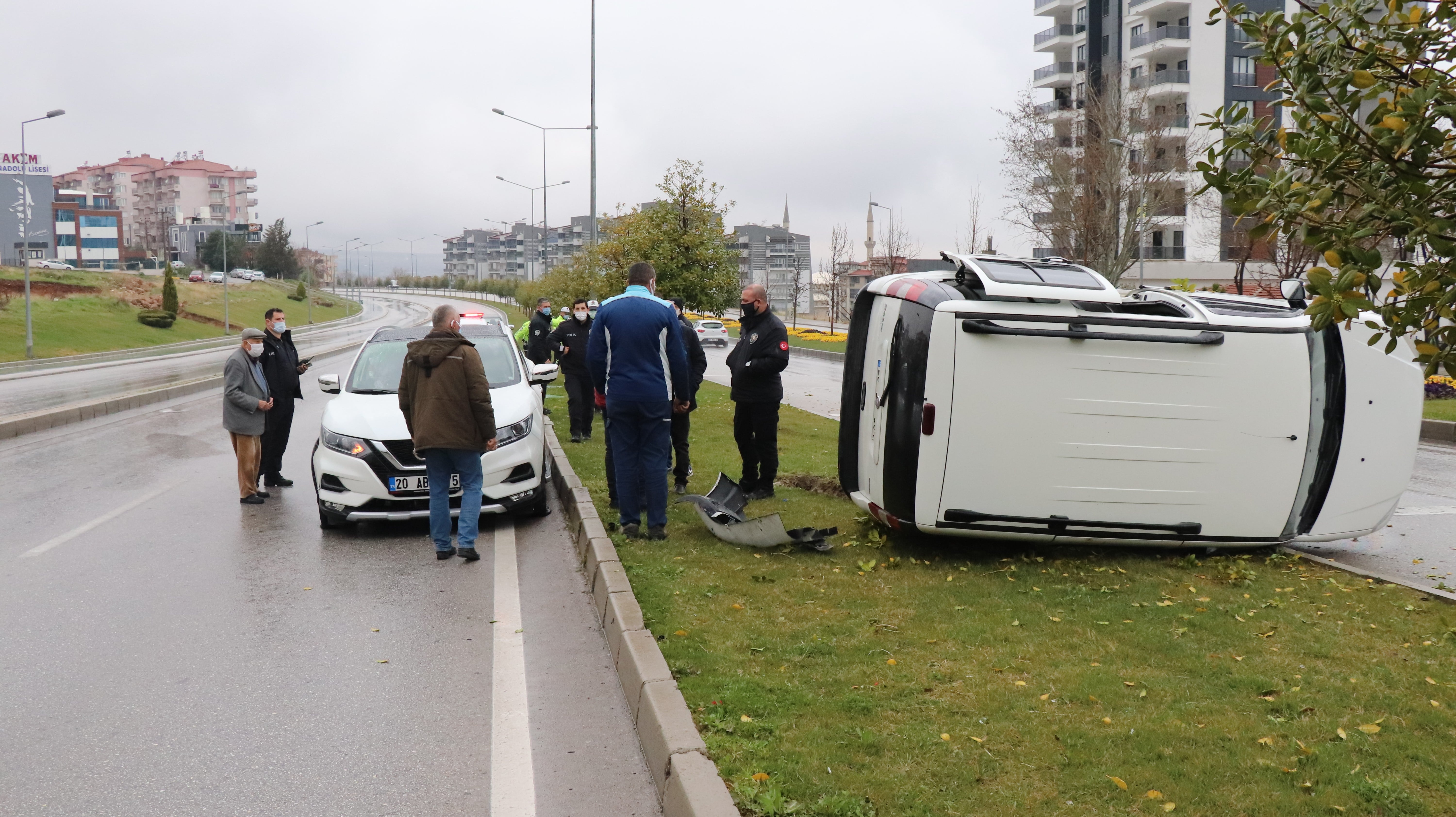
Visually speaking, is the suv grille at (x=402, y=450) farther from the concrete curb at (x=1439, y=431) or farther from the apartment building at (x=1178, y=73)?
the apartment building at (x=1178, y=73)

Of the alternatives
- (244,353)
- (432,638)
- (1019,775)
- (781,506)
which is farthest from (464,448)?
(1019,775)

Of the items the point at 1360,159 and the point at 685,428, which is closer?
the point at 1360,159

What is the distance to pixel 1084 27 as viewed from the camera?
207 feet

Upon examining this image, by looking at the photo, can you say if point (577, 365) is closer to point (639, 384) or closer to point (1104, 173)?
point (639, 384)

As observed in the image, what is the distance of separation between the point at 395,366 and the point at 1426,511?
951 cm

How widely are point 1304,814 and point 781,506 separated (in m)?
6.13

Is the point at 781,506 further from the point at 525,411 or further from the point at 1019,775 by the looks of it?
the point at 1019,775

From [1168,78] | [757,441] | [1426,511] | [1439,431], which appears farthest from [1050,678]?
[1168,78]

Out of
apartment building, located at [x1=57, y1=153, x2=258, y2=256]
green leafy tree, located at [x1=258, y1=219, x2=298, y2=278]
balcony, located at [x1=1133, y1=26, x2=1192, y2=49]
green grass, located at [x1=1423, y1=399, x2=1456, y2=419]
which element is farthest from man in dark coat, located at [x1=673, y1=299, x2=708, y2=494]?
apartment building, located at [x1=57, y1=153, x2=258, y2=256]

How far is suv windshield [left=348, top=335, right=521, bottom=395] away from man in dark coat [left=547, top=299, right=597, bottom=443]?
9.15 ft

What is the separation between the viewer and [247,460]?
34.2 ft

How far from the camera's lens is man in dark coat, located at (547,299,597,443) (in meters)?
14.0

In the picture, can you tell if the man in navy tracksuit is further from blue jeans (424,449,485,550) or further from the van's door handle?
the van's door handle

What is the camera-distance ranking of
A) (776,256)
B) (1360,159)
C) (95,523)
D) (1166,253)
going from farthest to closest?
(776,256)
(1166,253)
(95,523)
(1360,159)
